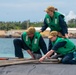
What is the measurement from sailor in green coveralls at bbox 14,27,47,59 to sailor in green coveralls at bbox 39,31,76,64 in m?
0.50

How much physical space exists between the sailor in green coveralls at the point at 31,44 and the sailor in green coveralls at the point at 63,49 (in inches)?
19.8

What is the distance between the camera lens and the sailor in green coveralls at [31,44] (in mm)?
10438

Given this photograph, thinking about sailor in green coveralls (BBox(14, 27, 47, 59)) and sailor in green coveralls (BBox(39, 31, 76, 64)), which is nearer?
sailor in green coveralls (BBox(39, 31, 76, 64))

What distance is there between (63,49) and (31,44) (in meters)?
0.93

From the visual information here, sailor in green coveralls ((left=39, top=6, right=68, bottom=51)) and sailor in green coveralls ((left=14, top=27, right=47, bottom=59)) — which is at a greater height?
sailor in green coveralls ((left=39, top=6, right=68, bottom=51))

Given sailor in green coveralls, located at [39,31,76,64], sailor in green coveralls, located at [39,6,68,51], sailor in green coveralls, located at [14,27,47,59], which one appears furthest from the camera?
sailor in green coveralls, located at [39,6,68,51]

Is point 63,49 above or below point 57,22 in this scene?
below

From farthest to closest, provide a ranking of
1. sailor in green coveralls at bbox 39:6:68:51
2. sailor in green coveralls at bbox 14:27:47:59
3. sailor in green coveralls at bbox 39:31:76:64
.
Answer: sailor in green coveralls at bbox 39:6:68:51, sailor in green coveralls at bbox 14:27:47:59, sailor in green coveralls at bbox 39:31:76:64

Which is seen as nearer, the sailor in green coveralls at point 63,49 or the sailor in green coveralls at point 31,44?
the sailor in green coveralls at point 63,49

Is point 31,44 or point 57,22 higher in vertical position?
point 57,22

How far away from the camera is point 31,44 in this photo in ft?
34.8

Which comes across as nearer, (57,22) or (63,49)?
(63,49)

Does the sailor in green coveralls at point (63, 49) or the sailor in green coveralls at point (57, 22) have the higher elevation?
the sailor in green coveralls at point (57, 22)

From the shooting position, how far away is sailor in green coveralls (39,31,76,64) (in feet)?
32.4
